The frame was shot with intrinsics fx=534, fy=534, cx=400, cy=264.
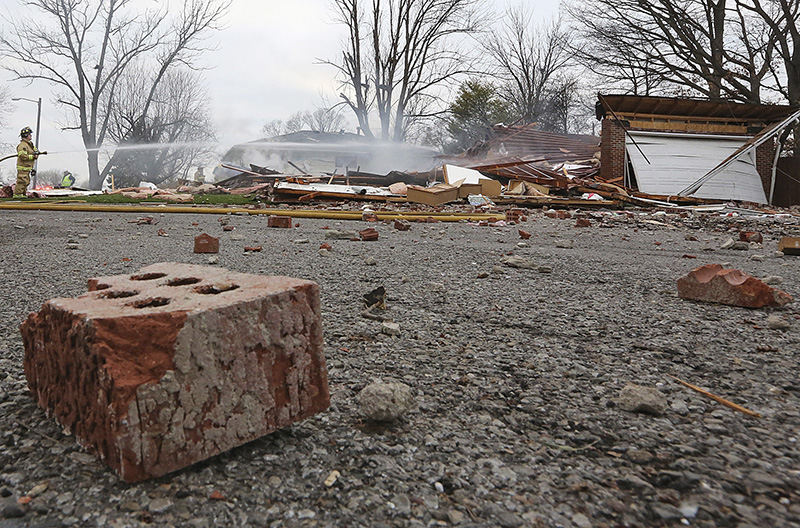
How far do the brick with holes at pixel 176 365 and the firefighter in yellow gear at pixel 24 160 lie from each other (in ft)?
49.3

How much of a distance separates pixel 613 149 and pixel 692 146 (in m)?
1.77

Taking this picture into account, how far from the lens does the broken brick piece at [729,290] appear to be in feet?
7.84

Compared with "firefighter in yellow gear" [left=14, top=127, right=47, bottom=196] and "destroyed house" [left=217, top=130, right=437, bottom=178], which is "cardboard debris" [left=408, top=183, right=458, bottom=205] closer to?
"firefighter in yellow gear" [left=14, top=127, right=47, bottom=196]

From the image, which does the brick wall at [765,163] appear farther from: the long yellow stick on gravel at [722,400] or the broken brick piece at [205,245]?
the long yellow stick on gravel at [722,400]

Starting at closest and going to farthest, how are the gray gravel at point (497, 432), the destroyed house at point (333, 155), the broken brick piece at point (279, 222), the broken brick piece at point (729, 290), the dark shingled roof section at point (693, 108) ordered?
the gray gravel at point (497, 432), the broken brick piece at point (729, 290), the broken brick piece at point (279, 222), the dark shingled roof section at point (693, 108), the destroyed house at point (333, 155)

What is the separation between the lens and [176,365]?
985 mm

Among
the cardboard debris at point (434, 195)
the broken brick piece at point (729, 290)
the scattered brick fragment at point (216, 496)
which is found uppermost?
the cardboard debris at point (434, 195)

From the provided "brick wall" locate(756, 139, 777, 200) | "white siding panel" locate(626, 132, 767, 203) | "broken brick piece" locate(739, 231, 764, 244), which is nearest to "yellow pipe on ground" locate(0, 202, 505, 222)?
A: "broken brick piece" locate(739, 231, 764, 244)

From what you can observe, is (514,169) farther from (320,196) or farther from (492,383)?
(492,383)

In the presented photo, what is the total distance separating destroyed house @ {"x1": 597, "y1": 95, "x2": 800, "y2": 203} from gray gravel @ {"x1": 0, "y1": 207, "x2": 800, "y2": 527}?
1052 centimetres

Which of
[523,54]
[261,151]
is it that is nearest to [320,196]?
[261,151]

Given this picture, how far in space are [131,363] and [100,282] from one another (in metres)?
0.44

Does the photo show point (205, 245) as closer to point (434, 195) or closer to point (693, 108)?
point (434, 195)

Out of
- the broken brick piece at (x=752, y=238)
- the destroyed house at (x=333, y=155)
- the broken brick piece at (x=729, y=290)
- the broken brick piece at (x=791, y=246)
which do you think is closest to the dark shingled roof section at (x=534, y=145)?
the destroyed house at (x=333, y=155)
